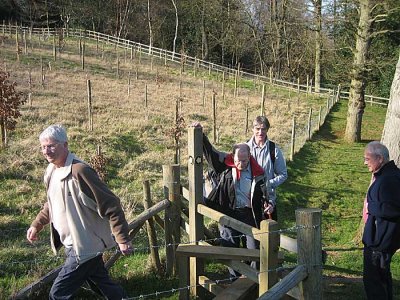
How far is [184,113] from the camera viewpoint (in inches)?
693

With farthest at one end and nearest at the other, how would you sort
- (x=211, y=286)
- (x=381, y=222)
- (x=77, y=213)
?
1. (x=211, y=286)
2. (x=381, y=222)
3. (x=77, y=213)

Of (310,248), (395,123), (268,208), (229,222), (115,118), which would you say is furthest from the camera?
(115,118)

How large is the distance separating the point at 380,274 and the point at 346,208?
5.69m

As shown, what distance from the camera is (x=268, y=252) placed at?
3574 millimetres

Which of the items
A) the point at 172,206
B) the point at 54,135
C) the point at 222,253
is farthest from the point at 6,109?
the point at 222,253

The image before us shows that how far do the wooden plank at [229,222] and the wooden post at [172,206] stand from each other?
476 mm

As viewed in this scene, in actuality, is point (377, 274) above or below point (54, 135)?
below

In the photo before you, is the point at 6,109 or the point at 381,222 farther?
the point at 6,109

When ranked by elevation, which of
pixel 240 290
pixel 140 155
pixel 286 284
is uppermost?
pixel 286 284

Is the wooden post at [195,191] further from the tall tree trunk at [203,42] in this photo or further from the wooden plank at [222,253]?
the tall tree trunk at [203,42]

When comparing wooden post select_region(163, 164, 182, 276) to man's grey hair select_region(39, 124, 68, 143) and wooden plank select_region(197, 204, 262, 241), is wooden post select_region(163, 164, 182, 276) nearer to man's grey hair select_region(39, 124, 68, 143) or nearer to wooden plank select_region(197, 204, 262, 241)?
wooden plank select_region(197, 204, 262, 241)

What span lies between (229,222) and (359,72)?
1382cm

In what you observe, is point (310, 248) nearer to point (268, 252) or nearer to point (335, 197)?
point (268, 252)

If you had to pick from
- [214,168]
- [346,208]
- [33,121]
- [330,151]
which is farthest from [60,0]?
[214,168]
